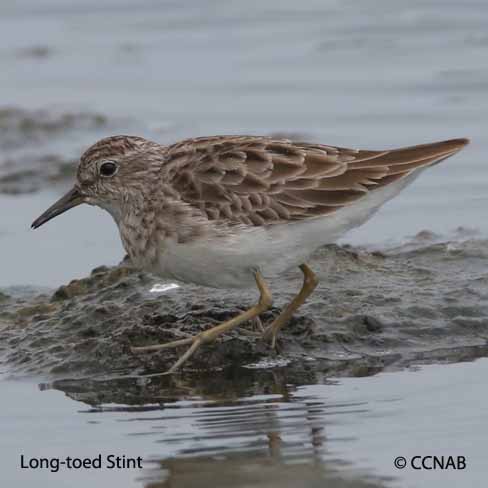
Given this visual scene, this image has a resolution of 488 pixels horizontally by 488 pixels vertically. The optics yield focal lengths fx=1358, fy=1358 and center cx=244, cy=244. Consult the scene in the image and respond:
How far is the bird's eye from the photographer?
980cm

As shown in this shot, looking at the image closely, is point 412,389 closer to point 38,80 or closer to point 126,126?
point 126,126

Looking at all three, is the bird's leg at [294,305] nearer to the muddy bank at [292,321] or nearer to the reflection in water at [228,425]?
the muddy bank at [292,321]

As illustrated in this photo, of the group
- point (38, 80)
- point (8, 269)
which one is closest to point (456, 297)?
point (8, 269)

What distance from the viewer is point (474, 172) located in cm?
1395

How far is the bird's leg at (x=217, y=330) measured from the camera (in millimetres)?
9359

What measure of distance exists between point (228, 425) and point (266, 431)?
25 cm

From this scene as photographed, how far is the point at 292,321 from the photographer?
32.4 ft

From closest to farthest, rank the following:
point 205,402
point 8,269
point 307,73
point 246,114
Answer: point 205,402 → point 8,269 → point 246,114 → point 307,73

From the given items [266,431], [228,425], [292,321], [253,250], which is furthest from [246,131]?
[266,431]

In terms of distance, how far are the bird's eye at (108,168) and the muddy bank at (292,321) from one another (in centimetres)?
108

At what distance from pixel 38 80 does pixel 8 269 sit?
20.4ft

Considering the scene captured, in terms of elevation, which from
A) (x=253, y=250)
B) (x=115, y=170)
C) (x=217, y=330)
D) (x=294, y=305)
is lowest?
(x=217, y=330)

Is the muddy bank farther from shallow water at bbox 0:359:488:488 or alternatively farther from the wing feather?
the wing feather

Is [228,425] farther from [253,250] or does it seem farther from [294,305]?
[294,305]
